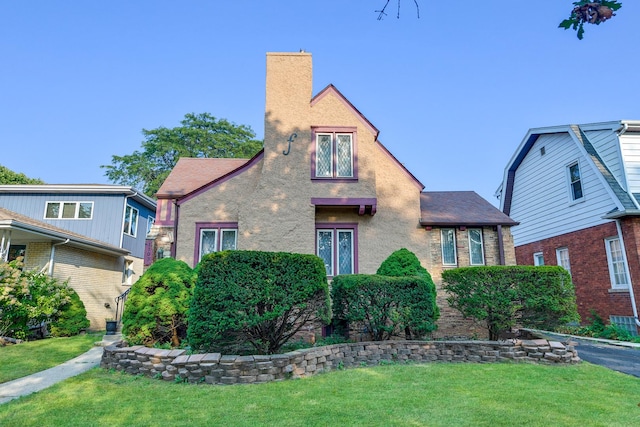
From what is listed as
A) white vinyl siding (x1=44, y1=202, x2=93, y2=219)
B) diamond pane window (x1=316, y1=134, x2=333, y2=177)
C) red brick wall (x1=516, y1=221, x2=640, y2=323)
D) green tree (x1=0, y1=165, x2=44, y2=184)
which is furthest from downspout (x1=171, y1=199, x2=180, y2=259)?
green tree (x1=0, y1=165, x2=44, y2=184)

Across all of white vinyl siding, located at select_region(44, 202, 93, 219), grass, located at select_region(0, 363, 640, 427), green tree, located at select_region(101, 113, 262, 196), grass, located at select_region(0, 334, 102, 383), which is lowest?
grass, located at select_region(0, 334, 102, 383)

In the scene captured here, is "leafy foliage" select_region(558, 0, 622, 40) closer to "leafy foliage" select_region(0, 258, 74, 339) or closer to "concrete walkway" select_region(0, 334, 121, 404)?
"concrete walkway" select_region(0, 334, 121, 404)

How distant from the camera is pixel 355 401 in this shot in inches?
183

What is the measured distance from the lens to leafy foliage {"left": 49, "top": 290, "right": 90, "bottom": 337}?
11.4m

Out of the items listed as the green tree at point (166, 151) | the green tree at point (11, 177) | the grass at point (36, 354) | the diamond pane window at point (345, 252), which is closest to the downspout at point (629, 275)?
the diamond pane window at point (345, 252)

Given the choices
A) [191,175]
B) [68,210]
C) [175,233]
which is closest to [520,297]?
[175,233]

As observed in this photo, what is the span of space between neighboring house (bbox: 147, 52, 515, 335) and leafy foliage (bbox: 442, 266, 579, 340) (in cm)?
255

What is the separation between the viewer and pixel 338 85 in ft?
36.9

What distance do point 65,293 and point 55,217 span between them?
6.94 metres

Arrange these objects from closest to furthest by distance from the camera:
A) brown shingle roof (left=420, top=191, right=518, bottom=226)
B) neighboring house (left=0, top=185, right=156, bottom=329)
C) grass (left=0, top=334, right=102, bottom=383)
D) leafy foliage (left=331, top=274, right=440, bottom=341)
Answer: grass (left=0, top=334, right=102, bottom=383)
leafy foliage (left=331, top=274, right=440, bottom=341)
brown shingle roof (left=420, top=191, right=518, bottom=226)
neighboring house (left=0, top=185, right=156, bottom=329)

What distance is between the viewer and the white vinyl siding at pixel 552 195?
39.4 feet

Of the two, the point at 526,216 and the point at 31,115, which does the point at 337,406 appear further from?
the point at 31,115

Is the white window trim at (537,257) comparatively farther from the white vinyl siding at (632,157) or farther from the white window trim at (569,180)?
the white vinyl siding at (632,157)

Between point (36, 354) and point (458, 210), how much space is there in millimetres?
12405
